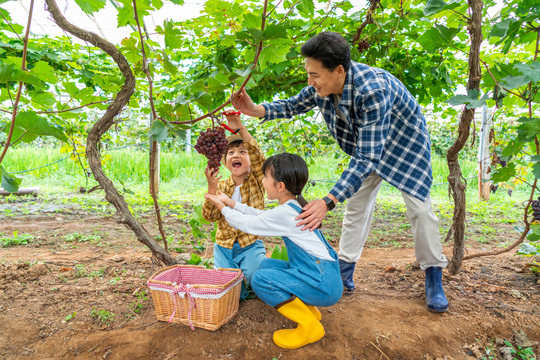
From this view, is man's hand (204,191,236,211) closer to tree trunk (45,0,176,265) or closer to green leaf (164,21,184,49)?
tree trunk (45,0,176,265)

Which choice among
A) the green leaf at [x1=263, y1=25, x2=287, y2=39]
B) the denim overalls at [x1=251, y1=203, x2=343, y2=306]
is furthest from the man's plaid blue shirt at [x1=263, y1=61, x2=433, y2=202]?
the green leaf at [x1=263, y1=25, x2=287, y2=39]

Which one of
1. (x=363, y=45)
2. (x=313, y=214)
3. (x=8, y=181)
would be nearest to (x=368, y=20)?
(x=363, y=45)

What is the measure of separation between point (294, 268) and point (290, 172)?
1.61 ft

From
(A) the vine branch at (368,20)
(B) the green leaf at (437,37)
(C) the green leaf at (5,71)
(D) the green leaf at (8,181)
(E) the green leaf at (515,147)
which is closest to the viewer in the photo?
(C) the green leaf at (5,71)

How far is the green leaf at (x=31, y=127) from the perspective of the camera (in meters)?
1.25

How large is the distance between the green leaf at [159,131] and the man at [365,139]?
0.37m

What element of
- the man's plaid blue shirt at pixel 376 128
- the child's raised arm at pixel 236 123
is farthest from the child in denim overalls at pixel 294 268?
the child's raised arm at pixel 236 123

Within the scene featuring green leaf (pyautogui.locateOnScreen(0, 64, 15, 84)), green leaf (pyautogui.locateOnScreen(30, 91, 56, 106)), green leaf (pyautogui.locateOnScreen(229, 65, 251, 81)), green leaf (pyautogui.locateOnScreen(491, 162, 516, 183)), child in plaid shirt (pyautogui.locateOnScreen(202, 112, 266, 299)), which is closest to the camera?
green leaf (pyautogui.locateOnScreen(0, 64, 15, 84))

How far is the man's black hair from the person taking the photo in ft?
5.50

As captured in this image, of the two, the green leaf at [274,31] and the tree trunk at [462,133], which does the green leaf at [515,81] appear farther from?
the green leaf at [274,31]

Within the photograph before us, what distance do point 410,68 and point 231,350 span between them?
8.71 ft

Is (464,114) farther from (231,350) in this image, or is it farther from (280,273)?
(231,350)

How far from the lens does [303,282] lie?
1.74 metres

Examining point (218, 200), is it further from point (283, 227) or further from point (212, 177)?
point (283, 227)
